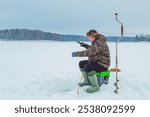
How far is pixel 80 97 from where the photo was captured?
7.96 meters

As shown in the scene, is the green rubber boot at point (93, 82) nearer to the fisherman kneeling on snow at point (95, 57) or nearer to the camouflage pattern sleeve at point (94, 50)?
the fisherman kneeling on snow at point (95, 57)

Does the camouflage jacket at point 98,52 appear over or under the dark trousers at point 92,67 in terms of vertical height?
over

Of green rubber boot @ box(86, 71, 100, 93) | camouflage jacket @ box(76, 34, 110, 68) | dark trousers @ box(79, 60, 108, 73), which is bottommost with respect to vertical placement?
green rubber boot @ box(86, 71, 100, 93)

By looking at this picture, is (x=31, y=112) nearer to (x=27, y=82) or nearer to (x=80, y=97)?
(x=80, y=97)

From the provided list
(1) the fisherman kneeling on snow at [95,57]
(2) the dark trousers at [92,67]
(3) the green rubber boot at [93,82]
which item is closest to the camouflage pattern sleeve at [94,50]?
(1) the fisherman kneeling on snow at [95,57]

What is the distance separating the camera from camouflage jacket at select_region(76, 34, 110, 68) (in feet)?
26.6

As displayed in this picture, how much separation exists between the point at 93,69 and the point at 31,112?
6.86ft

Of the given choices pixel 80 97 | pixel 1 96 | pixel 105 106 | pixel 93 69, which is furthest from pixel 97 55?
pixel 1 96

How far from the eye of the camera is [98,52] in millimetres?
8117

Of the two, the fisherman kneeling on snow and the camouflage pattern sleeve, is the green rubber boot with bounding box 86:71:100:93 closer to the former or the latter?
the fisherman kneeling on snow

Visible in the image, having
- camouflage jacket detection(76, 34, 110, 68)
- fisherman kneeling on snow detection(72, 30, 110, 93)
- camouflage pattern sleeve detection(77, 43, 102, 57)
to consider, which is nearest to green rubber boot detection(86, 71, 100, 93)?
fisherman kneeling on snow detection(72, 30, 110, 93)

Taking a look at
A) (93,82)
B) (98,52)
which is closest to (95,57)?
(98,52)

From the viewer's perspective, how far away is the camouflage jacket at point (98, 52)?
26.6ft

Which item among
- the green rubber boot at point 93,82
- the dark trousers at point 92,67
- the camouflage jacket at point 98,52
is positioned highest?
the camouflage jacket at point 98,52
